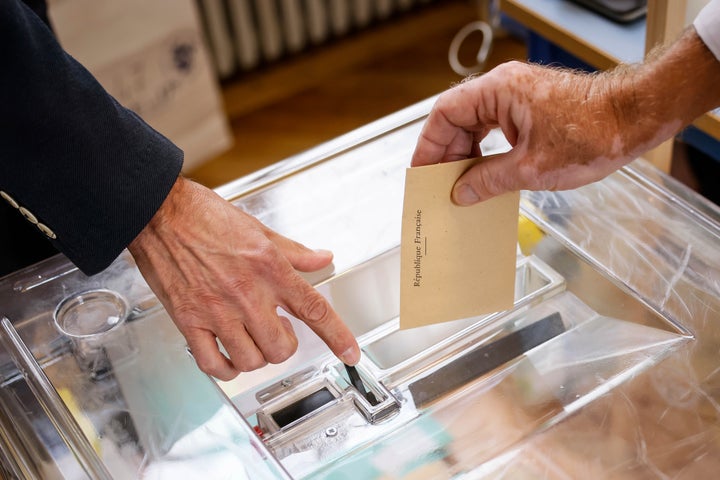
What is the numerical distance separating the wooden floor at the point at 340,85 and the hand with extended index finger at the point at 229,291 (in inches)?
67.1

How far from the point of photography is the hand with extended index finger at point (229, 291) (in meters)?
0.85

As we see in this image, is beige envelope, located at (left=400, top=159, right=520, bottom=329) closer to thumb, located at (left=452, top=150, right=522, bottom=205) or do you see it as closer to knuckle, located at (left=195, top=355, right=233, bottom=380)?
thumb, located at (left=452, top=150, right=522, bottom=205)

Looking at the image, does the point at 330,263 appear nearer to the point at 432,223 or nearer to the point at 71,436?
the point at 432,223

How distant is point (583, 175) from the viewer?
83 cm

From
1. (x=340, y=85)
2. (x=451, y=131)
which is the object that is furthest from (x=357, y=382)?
(x=340, y=85)

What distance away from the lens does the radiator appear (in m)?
2.77

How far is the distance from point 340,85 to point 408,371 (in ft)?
7.15

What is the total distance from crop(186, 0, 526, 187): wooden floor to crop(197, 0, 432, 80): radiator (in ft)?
0.15

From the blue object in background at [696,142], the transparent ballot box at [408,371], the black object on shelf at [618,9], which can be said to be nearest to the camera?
the transparent ballot box at [408,371]

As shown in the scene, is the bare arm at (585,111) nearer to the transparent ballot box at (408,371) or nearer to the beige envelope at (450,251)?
the beige envelope at (450,251)

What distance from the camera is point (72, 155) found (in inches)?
34.1

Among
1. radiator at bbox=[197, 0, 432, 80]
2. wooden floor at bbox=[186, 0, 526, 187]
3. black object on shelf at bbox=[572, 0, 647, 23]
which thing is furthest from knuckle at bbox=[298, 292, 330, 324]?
radiator at bbox=[197, 0, 432, 80]

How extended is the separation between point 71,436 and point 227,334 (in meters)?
0.17

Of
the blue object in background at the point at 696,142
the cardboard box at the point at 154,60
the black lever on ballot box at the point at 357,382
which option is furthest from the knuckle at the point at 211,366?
the cardboard box at the point at 154,60
